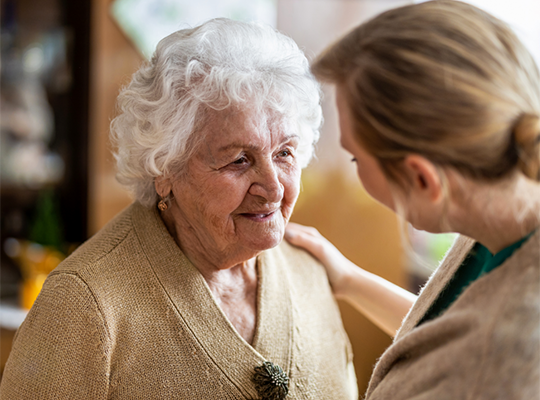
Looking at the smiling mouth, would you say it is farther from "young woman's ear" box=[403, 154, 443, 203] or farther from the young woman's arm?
"young woman's ear" box=[403, 154, 443, 203]

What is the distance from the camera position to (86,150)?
2.86 metres

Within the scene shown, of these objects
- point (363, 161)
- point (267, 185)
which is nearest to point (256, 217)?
point (267, 185)

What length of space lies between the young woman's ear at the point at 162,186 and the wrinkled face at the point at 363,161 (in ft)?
1.72

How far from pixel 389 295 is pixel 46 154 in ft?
7.67

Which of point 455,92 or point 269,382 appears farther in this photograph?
point 269,382

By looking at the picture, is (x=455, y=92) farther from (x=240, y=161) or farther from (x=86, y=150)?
(x=86, y=150)

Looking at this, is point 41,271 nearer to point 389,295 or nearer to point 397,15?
point 389,295

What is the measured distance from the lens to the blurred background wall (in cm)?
257

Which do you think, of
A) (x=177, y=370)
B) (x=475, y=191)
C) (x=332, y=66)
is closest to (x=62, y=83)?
(x=177, y=370)

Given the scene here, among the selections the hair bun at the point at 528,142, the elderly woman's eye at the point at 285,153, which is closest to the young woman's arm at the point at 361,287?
the elderly woman's eye at the point at 285,153

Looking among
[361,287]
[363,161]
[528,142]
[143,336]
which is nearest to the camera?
[528,142]

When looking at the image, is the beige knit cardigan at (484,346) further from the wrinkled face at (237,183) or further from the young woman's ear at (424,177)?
the wrinkled face at (237,183)

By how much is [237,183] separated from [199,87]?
23 centimetres

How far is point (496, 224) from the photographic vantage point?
711mm
